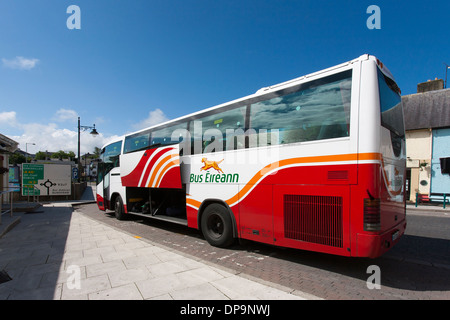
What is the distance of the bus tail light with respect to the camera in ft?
11.6

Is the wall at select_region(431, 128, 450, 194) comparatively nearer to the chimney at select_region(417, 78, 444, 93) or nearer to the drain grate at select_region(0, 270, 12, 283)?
the chimney at select_region(417, 78, 444, 93)

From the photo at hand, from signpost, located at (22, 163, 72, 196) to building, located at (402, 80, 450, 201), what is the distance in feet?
83.0

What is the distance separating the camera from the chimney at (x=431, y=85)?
19.2 metres

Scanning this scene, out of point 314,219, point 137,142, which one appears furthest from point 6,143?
point 314,219

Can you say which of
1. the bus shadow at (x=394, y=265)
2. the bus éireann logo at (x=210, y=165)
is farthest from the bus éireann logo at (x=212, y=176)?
the bus shadow at (x=394, y=265)

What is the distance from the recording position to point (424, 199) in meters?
16.7

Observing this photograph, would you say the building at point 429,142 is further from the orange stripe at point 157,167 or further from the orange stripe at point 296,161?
the orange stripe at point 157,167

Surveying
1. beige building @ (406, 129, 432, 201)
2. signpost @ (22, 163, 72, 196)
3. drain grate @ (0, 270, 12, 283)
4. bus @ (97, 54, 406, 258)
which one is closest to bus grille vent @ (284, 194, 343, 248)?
bus @ (97, 54, 406, 258)

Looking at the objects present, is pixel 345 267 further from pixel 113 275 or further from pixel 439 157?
pixel 439 157

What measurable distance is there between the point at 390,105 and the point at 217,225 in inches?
174

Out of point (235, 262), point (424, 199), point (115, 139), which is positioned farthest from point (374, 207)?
point (424, 199)

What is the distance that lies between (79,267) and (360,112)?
217 inches

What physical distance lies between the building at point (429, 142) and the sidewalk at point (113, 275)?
64.4ft

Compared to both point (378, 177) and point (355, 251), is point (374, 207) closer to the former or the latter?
point (378, 177)
